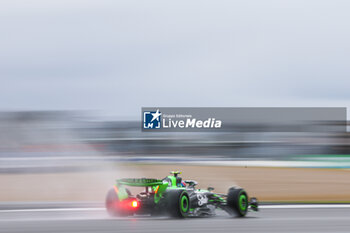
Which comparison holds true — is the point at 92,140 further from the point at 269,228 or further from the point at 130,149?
the point at 269,228

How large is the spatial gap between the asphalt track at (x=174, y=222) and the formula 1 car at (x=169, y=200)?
184mm

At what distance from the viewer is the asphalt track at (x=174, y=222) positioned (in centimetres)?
864

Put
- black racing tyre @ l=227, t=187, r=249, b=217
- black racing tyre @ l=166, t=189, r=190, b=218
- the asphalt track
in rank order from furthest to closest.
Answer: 1. black racing tyre @ l=227, t=187, r=249, b=217
2. black racing tyre @ l=166, t=189, r=190, b=218
3. the asphalt track

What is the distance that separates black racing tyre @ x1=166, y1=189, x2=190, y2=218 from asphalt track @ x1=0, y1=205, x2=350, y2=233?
16cm

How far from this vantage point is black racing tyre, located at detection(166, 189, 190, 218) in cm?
975

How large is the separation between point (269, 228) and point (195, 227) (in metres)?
1.21

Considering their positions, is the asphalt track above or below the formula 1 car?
below

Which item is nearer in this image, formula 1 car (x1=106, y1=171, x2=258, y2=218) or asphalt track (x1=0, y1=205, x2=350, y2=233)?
asphalt track (x1=0, y1=205, x2=350, y2=233)

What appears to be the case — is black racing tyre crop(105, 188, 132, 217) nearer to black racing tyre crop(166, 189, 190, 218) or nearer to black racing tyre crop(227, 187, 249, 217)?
black racing tyre crop(166, 189, 190, 218)

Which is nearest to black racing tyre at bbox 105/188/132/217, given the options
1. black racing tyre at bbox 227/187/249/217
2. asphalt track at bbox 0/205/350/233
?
asphalt track at bbox 0/205/350/233

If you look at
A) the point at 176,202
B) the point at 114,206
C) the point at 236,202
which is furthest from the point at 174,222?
the point at 236,202

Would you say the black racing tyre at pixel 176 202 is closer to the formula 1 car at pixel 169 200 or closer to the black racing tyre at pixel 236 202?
the formula 1 car at pixel 169 200

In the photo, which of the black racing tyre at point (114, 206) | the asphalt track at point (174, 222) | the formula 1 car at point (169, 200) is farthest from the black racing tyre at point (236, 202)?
the black racing tyre at point (114, 206)

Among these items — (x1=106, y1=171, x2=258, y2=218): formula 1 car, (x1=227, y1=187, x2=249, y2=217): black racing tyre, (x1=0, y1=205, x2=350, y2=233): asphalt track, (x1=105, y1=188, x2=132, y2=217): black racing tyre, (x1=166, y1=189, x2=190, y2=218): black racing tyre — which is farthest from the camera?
(x1=227, y1=187, x2=249, y2=217): black racing tyre
